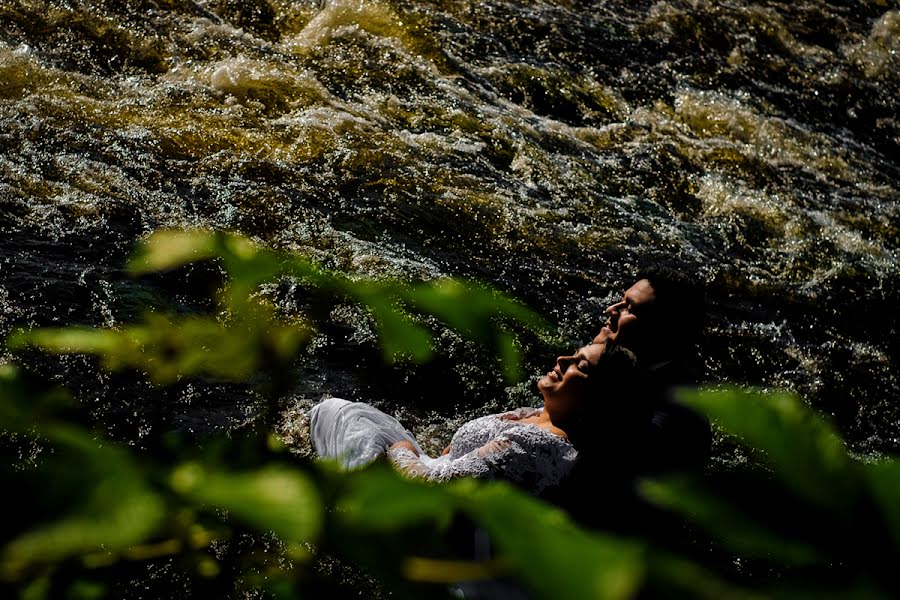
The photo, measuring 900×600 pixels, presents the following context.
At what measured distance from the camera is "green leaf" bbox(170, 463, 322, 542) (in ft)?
1.18

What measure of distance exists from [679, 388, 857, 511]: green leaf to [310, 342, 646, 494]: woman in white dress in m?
1.74

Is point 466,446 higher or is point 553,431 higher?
point 553,431

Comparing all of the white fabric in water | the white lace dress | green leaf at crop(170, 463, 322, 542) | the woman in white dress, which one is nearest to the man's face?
the woman in white dress

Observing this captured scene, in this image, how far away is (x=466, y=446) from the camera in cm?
269

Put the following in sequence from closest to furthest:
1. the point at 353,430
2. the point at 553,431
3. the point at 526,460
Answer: the point at 526,460 → the point at 553,431 → the point at 353,430

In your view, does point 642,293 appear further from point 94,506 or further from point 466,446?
point 94,506

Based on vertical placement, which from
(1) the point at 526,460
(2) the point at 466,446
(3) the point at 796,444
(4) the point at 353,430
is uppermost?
(3) the point at 796,444

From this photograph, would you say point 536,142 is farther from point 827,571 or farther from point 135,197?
point 827,571

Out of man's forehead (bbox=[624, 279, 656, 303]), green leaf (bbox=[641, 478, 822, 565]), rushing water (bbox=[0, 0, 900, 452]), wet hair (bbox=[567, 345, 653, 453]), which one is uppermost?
green leaf (bbox=[641, 478, 822, 565])

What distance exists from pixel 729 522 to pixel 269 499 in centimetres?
24

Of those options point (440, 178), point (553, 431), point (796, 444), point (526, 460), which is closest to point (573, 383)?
point (553, 431)

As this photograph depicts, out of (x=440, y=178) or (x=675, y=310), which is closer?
(x=675, y=310)

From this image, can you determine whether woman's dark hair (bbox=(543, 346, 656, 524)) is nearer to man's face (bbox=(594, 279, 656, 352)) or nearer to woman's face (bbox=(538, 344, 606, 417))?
woman's face (bbox=(538, 344, 606, 417))

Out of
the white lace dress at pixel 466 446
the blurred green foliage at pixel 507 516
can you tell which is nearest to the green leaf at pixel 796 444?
the blurred green foliage at pixel 507 516
